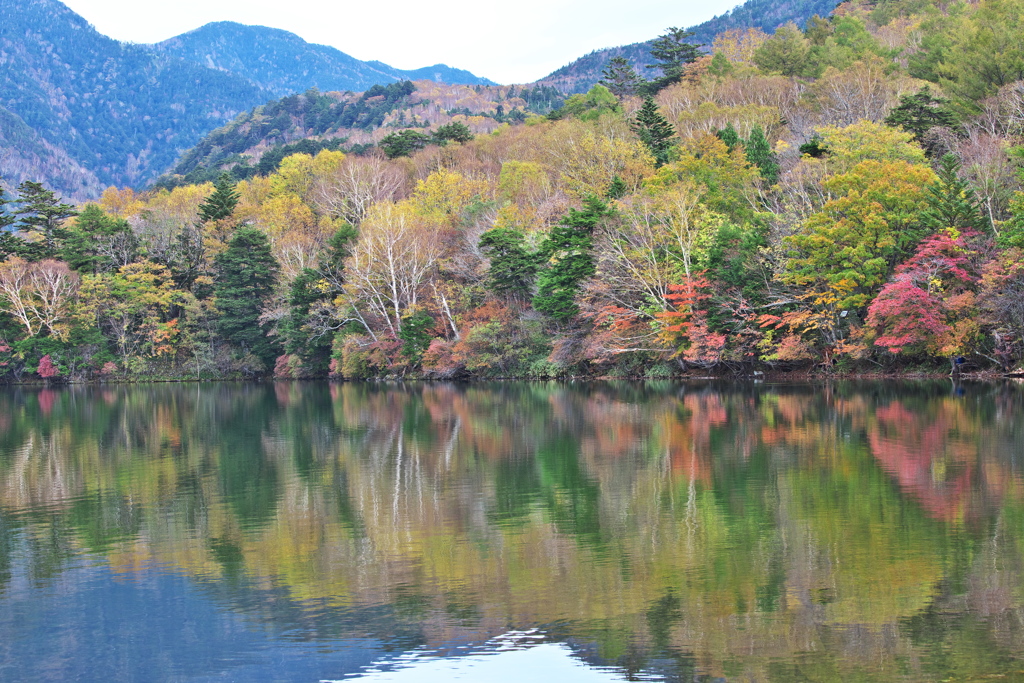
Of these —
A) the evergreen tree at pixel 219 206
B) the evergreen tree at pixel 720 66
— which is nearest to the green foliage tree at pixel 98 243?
the evergreen tree at pixel 219 206

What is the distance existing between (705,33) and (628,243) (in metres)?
166

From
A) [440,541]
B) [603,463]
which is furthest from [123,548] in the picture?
[603,463]

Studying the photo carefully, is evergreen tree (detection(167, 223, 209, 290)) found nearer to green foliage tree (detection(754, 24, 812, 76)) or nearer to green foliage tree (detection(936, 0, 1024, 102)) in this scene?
green foliage tree (detection(754, 24, 812, 76))

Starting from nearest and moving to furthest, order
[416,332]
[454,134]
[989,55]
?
1. [989,55]
2. [416,332]
3. [454,134]

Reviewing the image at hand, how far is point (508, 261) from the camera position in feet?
169

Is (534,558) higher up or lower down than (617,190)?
lower down

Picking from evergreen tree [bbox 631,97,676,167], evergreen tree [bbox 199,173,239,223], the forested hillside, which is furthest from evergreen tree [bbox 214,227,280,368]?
the forested hillside

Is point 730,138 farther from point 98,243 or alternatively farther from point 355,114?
point 355,114

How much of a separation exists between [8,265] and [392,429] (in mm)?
51467

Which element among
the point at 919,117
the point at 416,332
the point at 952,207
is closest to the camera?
the point at 952,207

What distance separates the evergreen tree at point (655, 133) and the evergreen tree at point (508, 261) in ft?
47.2

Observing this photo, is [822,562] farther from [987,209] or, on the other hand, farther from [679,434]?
[987,209]

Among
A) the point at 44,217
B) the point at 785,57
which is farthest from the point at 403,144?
the point at 785,57

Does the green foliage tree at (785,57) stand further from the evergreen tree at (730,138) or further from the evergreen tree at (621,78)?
the evergreen tree at (730,138)
